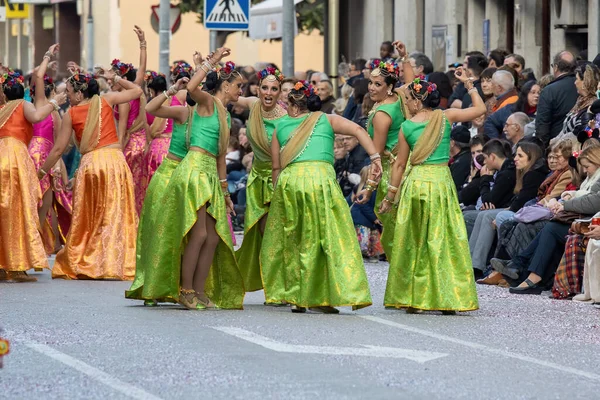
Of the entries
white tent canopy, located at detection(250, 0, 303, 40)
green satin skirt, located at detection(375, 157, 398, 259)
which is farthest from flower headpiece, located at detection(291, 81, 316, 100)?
white tent canopy, located at detection(250, 0, 303, 40)

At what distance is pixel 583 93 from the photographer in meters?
17.5

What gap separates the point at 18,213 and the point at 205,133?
139 inches

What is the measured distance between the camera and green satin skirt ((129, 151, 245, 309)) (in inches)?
553

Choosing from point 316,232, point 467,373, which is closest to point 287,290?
point 316,232

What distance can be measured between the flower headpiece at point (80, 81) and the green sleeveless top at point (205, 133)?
3.42 metres

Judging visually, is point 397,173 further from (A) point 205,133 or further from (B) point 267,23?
(B) point 267,23

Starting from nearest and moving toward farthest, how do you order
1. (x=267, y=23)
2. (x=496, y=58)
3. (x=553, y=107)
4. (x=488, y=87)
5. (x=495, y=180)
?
(x=495, y=180), (x=553, y=107), (x=488, y=87), (x=496, y=58), (x=267, y=23)

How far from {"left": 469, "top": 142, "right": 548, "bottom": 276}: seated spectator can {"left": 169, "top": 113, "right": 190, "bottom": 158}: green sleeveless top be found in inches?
155

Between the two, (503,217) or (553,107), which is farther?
(553,107)

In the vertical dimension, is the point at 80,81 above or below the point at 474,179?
above

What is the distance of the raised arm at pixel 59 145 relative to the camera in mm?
17281

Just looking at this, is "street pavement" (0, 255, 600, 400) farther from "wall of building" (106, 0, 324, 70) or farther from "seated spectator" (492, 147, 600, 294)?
"wall of building" (106, 0, 324, 70)

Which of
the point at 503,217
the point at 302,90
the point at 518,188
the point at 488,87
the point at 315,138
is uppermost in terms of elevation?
the point at 488,87

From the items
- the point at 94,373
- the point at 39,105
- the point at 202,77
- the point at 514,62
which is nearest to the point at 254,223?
the point at 202,77
